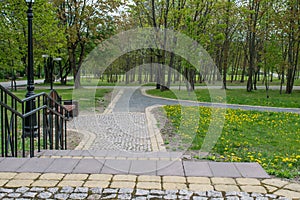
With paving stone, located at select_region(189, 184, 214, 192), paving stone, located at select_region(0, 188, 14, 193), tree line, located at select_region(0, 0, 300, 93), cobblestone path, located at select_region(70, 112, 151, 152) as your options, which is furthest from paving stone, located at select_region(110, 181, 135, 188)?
tree line, located at select_region(0, 0, 300, 93)

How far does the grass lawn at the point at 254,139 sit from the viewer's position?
4.42m

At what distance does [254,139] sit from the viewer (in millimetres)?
6324

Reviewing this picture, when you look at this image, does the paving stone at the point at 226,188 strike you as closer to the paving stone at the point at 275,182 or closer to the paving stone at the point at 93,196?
the paving stone at the point at 275,182

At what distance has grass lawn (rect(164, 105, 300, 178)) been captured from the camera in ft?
14.5

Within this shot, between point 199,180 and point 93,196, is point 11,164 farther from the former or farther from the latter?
point 199,180

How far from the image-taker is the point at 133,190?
9.05ft

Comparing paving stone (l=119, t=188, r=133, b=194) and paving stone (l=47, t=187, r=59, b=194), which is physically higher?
paving stone (l=119, t=188, r=133, b=194)

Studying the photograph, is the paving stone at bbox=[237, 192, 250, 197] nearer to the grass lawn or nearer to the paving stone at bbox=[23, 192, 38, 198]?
the grass lawn

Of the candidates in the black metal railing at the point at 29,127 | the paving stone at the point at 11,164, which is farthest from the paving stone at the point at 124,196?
the black metal railing at the point at 29,127

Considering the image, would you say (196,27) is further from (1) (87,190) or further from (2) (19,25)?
(1) (87,190)

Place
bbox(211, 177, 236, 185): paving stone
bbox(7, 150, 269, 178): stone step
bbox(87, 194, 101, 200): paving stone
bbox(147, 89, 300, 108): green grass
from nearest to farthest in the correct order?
1. bbox(87, 194, 101, 200): paving stone
2. bbox(211, 177, 236, 185): paving stone
3. bbox(7, 150, 269, 178): stone step
4. bbox(147, 89, 300, 108): green grass

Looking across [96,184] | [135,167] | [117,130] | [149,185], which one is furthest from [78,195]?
[117,130]

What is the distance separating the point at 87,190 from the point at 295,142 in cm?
498

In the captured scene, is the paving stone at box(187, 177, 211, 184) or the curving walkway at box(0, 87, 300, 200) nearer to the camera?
the curving walkway at box(0, 87, 300, 200)
